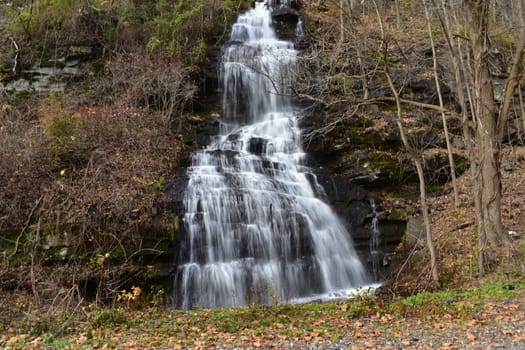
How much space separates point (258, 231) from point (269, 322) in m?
4.17

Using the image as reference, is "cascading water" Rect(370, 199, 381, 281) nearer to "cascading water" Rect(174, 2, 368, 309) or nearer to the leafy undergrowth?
"cascading water" Rect(174, 2, 368, 309)

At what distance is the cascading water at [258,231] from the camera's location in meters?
9.85

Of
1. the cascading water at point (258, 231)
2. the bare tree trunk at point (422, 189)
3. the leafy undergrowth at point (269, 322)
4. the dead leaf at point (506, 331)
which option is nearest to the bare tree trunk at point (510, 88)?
the bare tree trunk at point (422, 189)

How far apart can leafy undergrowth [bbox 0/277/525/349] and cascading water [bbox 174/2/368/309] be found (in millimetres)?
1661

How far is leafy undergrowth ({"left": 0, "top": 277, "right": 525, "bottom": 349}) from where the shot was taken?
569 cm

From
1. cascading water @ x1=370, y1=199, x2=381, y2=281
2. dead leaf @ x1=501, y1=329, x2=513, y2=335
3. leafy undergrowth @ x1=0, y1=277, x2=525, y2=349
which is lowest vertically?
dead leaf @ x1=501, y1=329, x2=513, y2=335

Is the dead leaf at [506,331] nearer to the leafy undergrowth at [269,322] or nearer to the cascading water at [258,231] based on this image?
the leafy undergrowth at [269,322]

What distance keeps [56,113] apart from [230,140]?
5.34 m

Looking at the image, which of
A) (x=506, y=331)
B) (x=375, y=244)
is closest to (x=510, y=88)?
(x=375, y=244)

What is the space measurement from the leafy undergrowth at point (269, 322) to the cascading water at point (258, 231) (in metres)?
1.66

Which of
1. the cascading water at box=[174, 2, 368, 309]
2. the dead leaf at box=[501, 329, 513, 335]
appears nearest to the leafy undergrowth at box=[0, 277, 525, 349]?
the dead leaf at box=[501, 329, 513, 335]

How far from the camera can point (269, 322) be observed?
22.1 ft

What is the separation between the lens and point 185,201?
36.1 feet

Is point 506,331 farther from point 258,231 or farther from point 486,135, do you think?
point 258,231
